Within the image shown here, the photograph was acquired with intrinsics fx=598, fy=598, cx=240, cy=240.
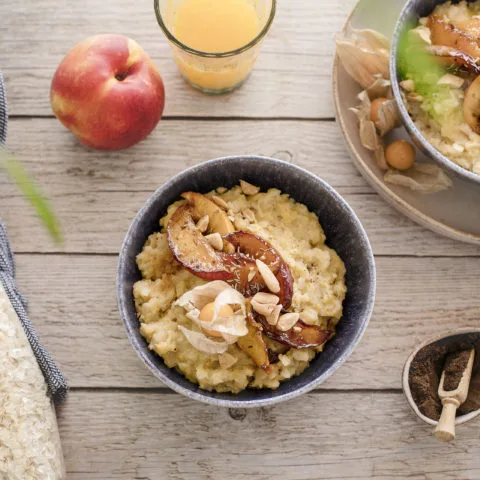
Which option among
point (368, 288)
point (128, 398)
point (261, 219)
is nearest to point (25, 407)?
point (128, 398)

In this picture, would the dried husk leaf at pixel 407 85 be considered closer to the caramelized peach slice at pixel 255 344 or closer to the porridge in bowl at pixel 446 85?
the porridge in bowl at pixel 446 85

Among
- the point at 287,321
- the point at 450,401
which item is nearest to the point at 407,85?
the point at 287,321

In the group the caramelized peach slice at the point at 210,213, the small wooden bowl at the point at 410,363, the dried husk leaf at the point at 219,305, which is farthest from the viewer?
the small wooden bowl at the point at 410,363

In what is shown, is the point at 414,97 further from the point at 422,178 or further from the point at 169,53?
the point at 169,53

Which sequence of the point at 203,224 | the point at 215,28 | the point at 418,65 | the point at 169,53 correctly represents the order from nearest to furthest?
the point at 203,224
the point at 418,65
the point at 215,28
the point at 169,53

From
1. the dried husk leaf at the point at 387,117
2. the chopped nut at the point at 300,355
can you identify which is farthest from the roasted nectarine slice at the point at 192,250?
the dried husk leaf at the point at 387,117

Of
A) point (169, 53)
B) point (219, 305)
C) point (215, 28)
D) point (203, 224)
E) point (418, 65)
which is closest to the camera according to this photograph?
point (219, 305)

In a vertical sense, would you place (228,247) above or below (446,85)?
below
